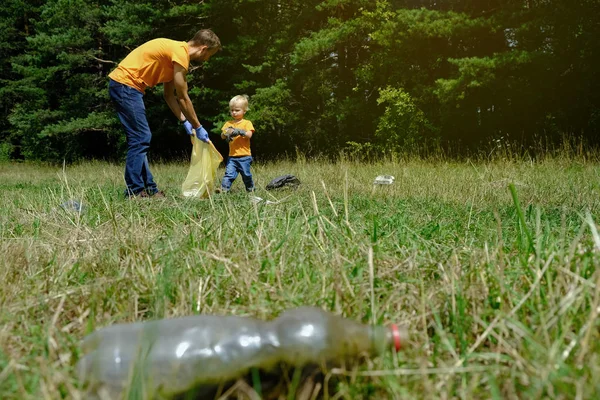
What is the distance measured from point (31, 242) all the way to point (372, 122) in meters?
15.7

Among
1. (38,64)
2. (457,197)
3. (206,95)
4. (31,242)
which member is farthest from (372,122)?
(38,64)

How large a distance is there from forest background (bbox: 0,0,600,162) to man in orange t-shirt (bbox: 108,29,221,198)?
20.5 ft

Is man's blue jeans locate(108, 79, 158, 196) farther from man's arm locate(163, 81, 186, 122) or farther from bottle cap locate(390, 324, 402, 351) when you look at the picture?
bottle cap locate(390, 324, 402, 351)

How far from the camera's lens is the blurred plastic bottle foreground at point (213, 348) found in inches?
36.9

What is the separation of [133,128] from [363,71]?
11710 mm

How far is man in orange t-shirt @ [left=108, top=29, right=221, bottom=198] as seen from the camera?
5.31 metres

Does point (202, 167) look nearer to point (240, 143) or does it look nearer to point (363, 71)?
point (240, 143)

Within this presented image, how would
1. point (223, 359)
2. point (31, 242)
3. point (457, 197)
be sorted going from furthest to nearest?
point (457, 197) → point (31, 242) → point (223, 359)

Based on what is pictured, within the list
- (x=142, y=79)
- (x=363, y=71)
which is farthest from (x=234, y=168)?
(x=363, y=71)

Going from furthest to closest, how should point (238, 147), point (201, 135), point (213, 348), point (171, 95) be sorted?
point (238, 147), point (171, 95), point (201, 135), point (213, 348)

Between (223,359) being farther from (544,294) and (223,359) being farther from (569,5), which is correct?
(569,5)

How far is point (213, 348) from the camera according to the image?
101 cm

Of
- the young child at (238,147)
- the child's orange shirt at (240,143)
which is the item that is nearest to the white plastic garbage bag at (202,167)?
the young child at (238,147)

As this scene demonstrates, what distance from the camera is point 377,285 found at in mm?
1529
